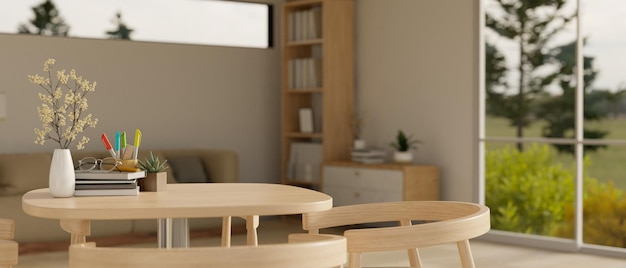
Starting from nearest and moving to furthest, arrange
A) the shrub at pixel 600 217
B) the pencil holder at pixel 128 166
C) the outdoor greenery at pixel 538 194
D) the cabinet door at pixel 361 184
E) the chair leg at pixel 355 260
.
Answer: the chair leg at pixel 355 260, the pencil holder at pixel 128 166, the shrub at pixel 600 217, the outdoor greenery at pixel 538 194, the cabinet door at pixel 361 184

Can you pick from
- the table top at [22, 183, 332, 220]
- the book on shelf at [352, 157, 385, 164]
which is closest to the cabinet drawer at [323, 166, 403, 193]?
the book on shelf at [352, 157, 385, 164]

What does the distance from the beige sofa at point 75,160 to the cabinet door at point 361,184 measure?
872mm

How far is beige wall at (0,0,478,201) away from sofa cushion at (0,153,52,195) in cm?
37

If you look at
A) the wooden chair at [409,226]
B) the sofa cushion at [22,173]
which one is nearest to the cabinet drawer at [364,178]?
the sofa cushion at [22,173]

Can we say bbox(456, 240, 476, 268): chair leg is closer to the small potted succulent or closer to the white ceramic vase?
the small potted succulent

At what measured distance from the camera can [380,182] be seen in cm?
795

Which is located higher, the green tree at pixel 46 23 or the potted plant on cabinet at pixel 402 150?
the green tree at pixel 46 23

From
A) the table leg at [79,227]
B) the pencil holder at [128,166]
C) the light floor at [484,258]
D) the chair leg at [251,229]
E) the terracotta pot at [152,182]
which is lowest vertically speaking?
the light floor at [484,258]

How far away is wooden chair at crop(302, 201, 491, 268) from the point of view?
2.70 m

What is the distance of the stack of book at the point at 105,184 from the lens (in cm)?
349

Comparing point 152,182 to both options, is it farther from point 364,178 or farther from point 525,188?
point 525,188

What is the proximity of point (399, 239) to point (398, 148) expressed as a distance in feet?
17.8

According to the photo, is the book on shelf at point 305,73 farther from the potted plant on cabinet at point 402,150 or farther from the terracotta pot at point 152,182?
the terracotta pot at point 152,182

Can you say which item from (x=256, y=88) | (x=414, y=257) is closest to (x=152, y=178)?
(x=414, y=257)
